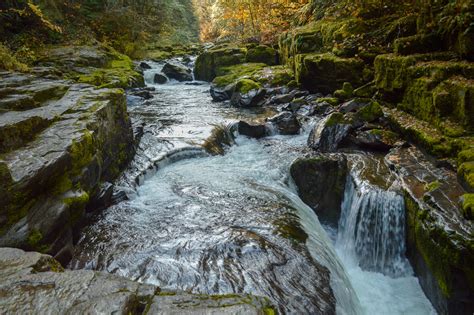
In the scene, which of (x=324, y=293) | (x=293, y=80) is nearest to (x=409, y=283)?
(x=324, y=293)

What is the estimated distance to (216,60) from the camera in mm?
20672

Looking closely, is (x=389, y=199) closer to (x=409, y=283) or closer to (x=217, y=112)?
(x=409, y=283)

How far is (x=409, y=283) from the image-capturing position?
16.7ft

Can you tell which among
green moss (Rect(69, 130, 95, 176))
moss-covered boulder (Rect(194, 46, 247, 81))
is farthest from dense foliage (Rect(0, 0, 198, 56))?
green moss (Rect(69, 130, 95, 176))

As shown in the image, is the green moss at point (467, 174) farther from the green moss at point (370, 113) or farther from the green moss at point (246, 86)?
the green moss at point (246, 86)

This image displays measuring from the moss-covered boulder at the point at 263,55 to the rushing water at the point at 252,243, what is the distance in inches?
537

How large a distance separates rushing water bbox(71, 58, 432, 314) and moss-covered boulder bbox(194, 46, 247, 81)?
1379 cm

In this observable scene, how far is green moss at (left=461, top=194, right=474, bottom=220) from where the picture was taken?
3.96 meters

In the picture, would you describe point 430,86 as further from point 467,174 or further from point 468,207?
point 468,207

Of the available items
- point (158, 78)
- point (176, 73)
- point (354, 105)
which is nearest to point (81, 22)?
point (158, 78)

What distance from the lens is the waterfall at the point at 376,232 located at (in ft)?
17.3

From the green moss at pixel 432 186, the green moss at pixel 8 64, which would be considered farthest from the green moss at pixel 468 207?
the green moss at pixel 8 64

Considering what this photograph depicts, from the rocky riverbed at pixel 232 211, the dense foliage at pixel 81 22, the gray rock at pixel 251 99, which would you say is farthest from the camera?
the dense foliage at pixel 81 22

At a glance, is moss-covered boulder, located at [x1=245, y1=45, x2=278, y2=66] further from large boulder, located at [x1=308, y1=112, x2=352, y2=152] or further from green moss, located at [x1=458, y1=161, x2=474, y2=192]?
green moss, located at [x1=458, y1=161, x2=474, y2=192]
